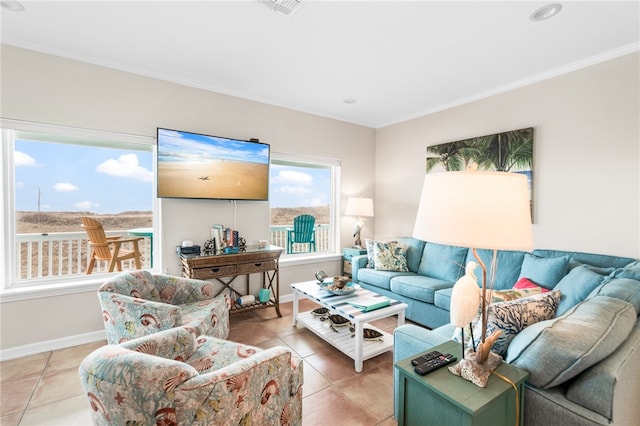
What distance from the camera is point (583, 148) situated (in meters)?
2.74

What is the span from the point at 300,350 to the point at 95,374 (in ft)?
6.20

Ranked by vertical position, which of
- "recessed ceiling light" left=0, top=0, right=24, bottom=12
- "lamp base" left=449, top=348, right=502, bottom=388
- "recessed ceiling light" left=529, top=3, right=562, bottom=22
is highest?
"recessed ceiling light" left=0, top=0, right=24, bottom=12

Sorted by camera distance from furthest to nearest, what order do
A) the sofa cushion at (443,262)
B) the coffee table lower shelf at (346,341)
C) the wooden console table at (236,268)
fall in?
the sofa cushion at (443,262), the wooden console table at (236,268), the coffee table lower shelf at (346,341)

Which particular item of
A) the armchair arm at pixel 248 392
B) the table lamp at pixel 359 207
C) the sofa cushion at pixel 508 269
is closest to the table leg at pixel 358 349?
the armchair arm at pixel 248 392

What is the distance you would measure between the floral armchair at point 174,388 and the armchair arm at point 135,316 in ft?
1.62

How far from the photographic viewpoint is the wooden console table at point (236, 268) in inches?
116

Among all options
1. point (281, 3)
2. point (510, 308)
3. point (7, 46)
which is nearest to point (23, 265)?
point (7, 46)

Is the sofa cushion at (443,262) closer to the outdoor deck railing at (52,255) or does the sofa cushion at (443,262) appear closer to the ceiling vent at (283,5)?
the ceiling vent at (283,5)

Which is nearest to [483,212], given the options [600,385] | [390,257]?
[600,385]

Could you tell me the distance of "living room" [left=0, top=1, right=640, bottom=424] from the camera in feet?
8.22

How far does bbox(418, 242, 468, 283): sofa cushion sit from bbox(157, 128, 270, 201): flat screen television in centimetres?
218

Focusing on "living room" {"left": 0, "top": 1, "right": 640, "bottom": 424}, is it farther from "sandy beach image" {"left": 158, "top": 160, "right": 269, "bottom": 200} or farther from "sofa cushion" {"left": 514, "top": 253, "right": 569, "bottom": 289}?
"sofa cushion" {"left": 514, "top": 253, "right": 569, "bottom": 289}

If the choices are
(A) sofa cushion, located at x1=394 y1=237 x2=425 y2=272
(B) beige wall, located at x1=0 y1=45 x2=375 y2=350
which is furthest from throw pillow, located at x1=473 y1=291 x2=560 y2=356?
(B) beige wall, located at x1=0 y1=45 x2=375 y2=350

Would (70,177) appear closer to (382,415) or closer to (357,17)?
(357,17)
